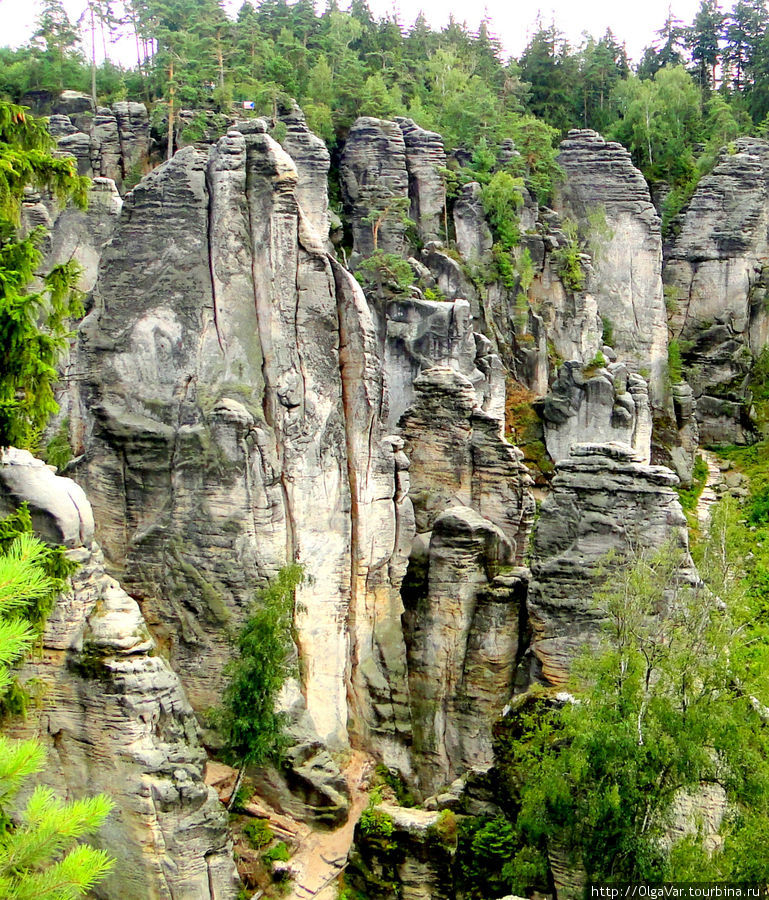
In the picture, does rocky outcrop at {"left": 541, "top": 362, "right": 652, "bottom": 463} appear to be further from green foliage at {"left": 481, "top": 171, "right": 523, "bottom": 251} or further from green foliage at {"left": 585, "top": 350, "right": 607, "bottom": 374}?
green foliage at {"left": 481, "top": 171, "right": 523, "bottom": 251}

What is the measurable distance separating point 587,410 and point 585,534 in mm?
15467

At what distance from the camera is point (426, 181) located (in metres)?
40.4

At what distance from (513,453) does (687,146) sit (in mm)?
33283

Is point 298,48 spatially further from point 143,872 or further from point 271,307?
point 143,872

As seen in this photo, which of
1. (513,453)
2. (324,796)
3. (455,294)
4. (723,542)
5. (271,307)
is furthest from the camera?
(455,294)

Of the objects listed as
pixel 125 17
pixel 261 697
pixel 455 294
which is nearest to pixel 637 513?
pixel 261 697

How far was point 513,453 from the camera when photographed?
22.4 metres

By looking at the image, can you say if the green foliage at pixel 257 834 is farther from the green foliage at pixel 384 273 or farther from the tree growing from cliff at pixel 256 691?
the green foliage at pixel 384 273

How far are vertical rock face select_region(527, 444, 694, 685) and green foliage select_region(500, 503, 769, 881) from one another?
13.7ft

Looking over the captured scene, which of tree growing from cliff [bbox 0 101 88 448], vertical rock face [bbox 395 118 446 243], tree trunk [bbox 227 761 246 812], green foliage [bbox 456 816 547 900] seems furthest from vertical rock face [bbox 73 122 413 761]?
vertical rock face [bbox 395 118 446 243]

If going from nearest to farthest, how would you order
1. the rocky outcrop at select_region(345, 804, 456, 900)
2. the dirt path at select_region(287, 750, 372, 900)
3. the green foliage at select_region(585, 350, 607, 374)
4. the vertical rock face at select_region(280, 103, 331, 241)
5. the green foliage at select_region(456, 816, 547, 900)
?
1. the green foliage at select_region(456, 816, 547, 900)
2. the rocky outcrop at select_region(345, 804, 456, 900)
3. the dirt path at select_region(287, 750, 372, 900)
4. the green foliage at select_region(585, 350, 607, 374)
5. the vertical rock face at select_region(280, 103, 331, 241)

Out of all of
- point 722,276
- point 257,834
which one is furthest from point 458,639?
point 722,276

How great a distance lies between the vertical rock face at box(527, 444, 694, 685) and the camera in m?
17.0

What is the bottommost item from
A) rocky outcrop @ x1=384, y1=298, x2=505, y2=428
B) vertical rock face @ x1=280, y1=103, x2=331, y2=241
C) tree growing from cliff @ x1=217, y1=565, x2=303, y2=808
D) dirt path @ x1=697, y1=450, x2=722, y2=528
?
dirt path @ x1=697, y1=450, x2=722, y2=528
